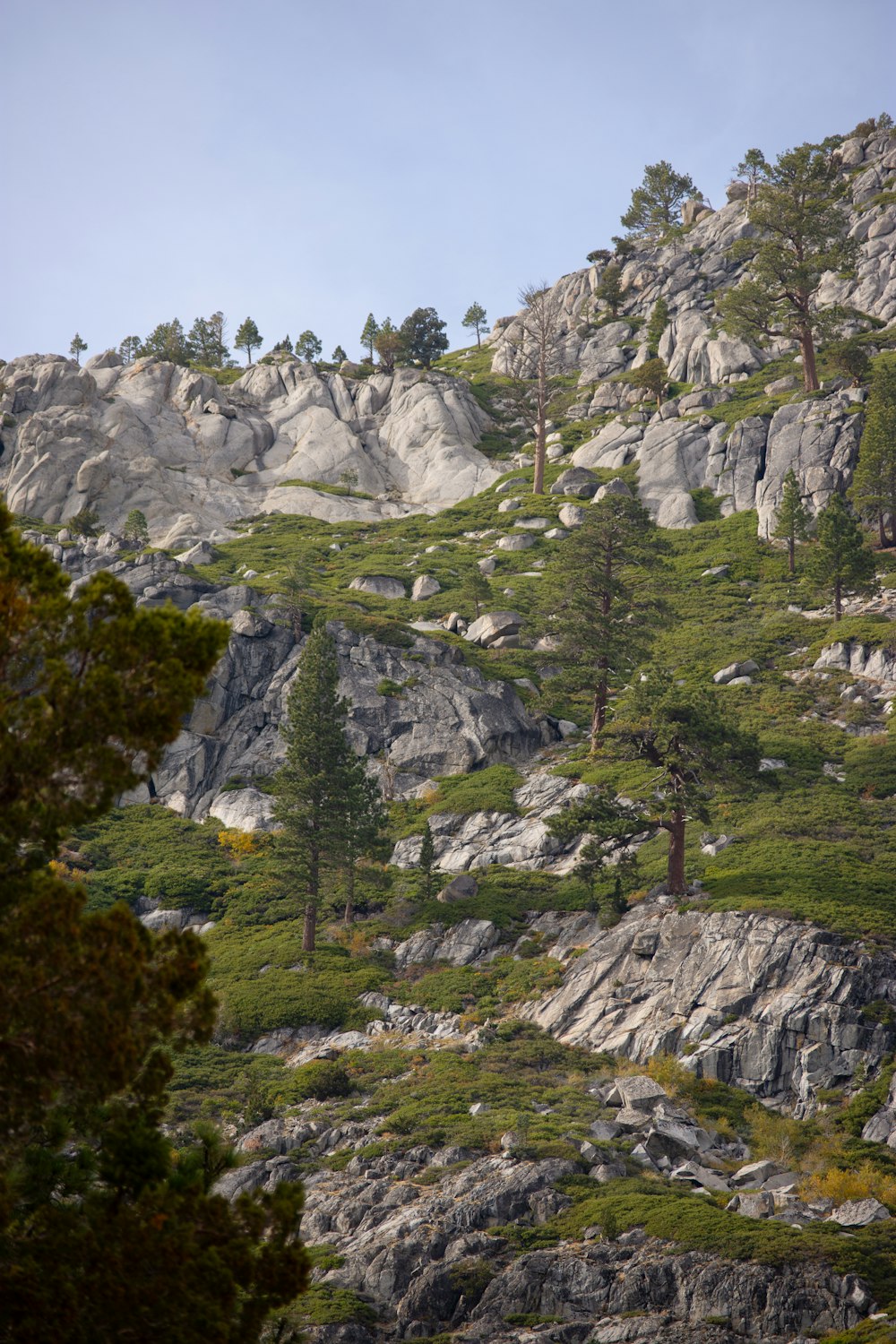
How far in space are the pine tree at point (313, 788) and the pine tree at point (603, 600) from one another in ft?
40.2

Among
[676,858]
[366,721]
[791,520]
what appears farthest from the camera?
[791,520]

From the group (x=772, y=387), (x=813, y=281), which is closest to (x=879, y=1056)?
(x=813, y=281)

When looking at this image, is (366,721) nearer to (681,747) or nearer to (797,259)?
(681,747)

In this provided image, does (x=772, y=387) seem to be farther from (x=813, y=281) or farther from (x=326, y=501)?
(x=326, y=501)

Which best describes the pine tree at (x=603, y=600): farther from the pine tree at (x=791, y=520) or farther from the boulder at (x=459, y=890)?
the pine tree at (x=791, y=520)

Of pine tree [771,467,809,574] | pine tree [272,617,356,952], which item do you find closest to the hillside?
pine tree [771,467,809,574]

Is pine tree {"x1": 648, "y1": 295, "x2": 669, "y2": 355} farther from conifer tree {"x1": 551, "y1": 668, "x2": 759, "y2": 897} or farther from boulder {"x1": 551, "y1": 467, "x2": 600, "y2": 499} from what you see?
conifer tree {"x1": 551, "y1": 668, "x2": 759, "y2": 897}

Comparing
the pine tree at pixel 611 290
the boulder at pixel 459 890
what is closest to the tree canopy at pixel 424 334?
the pine tree at pixel 611 290

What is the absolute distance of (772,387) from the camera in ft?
297

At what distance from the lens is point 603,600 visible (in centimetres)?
5253

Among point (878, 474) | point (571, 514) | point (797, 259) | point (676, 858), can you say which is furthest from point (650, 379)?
point (676, 858)

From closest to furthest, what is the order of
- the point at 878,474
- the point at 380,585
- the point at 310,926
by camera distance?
the point at 310,926 → the point at 878,474 → the point at 380,585

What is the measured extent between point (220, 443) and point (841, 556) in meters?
78.0

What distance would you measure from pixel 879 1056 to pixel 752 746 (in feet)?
39.4
